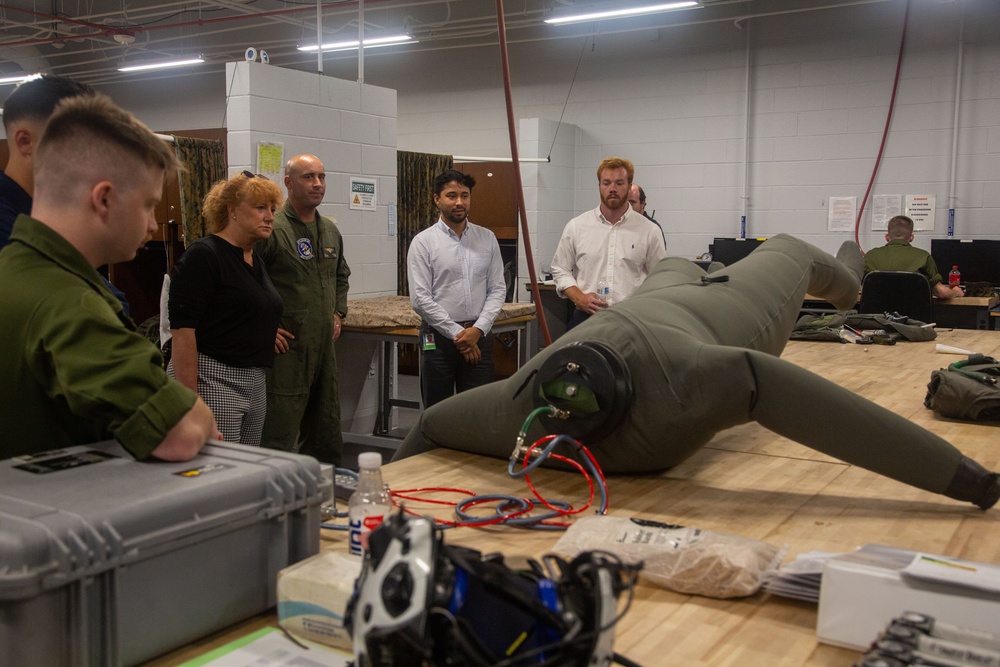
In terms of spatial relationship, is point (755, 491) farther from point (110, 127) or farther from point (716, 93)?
point (716, 93)

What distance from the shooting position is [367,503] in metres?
1.39

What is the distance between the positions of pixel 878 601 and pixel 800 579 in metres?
0.18

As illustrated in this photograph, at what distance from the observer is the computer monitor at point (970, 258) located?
7.22m

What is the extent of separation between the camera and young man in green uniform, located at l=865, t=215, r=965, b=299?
694 cm

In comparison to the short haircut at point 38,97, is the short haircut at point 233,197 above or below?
below

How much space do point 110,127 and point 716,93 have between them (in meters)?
8.16

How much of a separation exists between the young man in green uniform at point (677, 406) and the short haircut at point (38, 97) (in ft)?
3.47

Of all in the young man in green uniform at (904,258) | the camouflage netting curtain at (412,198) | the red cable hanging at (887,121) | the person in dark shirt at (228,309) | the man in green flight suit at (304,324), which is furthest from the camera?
the red cable hanging at (887,121)

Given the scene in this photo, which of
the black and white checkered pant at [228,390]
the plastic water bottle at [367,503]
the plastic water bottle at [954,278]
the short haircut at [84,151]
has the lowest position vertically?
the black and white checkered pant at [228,390]

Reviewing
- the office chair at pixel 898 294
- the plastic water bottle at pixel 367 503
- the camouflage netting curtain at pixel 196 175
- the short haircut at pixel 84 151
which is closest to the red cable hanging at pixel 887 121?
the office chair at pixel 898 294

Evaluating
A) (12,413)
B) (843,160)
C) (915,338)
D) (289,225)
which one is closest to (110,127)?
(12,413)

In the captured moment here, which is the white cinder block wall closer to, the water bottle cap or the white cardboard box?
the water bottle cap

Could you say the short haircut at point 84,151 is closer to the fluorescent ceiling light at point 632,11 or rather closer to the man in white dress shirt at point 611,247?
the man in white dress shirt at point 611,247

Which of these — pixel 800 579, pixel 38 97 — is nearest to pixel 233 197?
pixel 38 97
